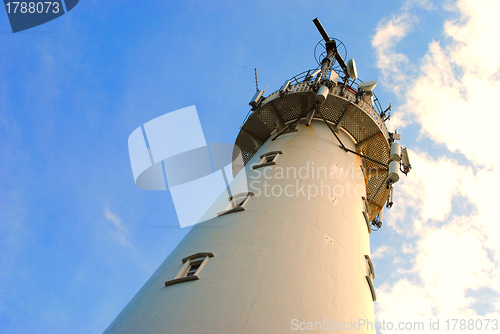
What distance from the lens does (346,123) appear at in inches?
760

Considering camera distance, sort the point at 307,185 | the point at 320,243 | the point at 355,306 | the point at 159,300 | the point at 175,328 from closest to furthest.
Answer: the point at 175,328 < the point at 159,300 < the point at 355,306 < the point at 320,243 < the point at 307,185

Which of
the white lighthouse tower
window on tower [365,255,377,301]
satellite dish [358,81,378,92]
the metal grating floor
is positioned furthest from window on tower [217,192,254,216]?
satellite dish [358,81,378,92]

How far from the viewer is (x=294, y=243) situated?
10289mm

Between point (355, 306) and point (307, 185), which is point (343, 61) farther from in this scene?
point (355, 306)

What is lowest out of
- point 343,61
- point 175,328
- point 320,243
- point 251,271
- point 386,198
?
point 175,328

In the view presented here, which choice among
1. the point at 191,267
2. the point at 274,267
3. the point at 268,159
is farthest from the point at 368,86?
the point at 191,267

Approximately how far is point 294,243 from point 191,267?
2876 mm

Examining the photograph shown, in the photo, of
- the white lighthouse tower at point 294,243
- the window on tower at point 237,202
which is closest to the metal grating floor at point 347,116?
the white lighthouse tower at point 294,243

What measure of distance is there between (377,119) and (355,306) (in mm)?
11957

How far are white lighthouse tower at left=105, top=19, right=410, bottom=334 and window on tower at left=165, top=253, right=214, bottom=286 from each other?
3cm

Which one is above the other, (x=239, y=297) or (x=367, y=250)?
(x=367, y=250)

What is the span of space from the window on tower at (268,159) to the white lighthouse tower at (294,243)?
0.04 meters

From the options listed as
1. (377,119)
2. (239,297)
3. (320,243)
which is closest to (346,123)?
(377,119)

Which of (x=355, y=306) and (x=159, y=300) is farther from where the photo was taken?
(x=355, y=306)
